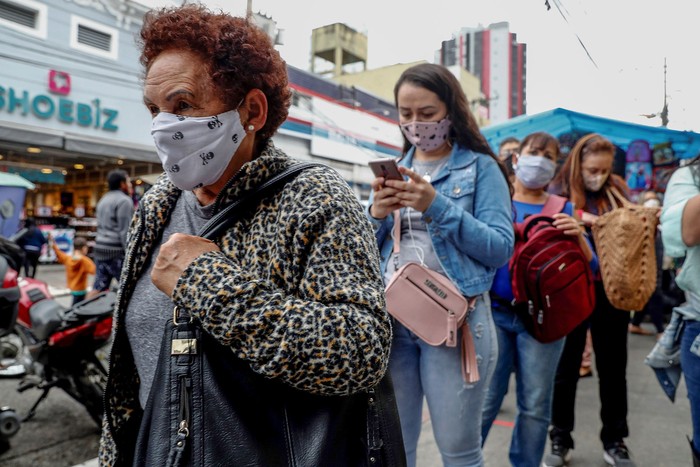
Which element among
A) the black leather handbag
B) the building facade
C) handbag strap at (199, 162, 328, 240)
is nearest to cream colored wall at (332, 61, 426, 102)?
the building facade

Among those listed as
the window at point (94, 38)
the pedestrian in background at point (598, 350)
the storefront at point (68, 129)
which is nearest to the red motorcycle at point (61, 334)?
the pedestrian in background at point (598, 350)

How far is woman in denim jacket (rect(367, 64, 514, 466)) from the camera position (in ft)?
6.27

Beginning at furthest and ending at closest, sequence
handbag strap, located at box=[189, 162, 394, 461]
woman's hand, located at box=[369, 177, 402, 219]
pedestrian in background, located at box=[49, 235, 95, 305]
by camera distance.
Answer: pedestrian in background, located at box=[49, 235, 95, 305] → woman's hand, located at box=[369, 177, 402, 219] → handbag strap, located at box=[189, 162, 394, 461]

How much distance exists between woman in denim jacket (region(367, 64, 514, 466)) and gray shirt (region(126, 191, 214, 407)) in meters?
0.78

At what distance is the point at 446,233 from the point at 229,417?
1.18 metres

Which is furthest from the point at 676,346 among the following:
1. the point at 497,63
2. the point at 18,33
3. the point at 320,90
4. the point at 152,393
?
the point at 320,90

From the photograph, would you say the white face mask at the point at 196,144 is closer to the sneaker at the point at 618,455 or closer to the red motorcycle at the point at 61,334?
the red motorcycle at the point at 61,334

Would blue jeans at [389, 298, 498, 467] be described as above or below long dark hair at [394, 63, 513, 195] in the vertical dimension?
below

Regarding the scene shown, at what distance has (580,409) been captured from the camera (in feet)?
13.7

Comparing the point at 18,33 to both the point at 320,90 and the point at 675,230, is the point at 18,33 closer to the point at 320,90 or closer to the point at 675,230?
the point at 320,90

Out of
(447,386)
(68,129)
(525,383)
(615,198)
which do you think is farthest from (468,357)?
(68,129)

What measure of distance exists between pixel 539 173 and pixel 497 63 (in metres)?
10.5

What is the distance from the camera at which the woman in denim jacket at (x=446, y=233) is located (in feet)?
6.27

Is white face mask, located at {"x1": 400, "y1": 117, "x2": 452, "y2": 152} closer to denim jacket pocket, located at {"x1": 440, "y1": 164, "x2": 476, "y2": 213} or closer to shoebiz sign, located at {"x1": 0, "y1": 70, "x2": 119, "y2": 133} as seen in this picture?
denim jacket pocket, located at {"x1": 440, "y1": 164, "x2": 476, "y2": 213}
